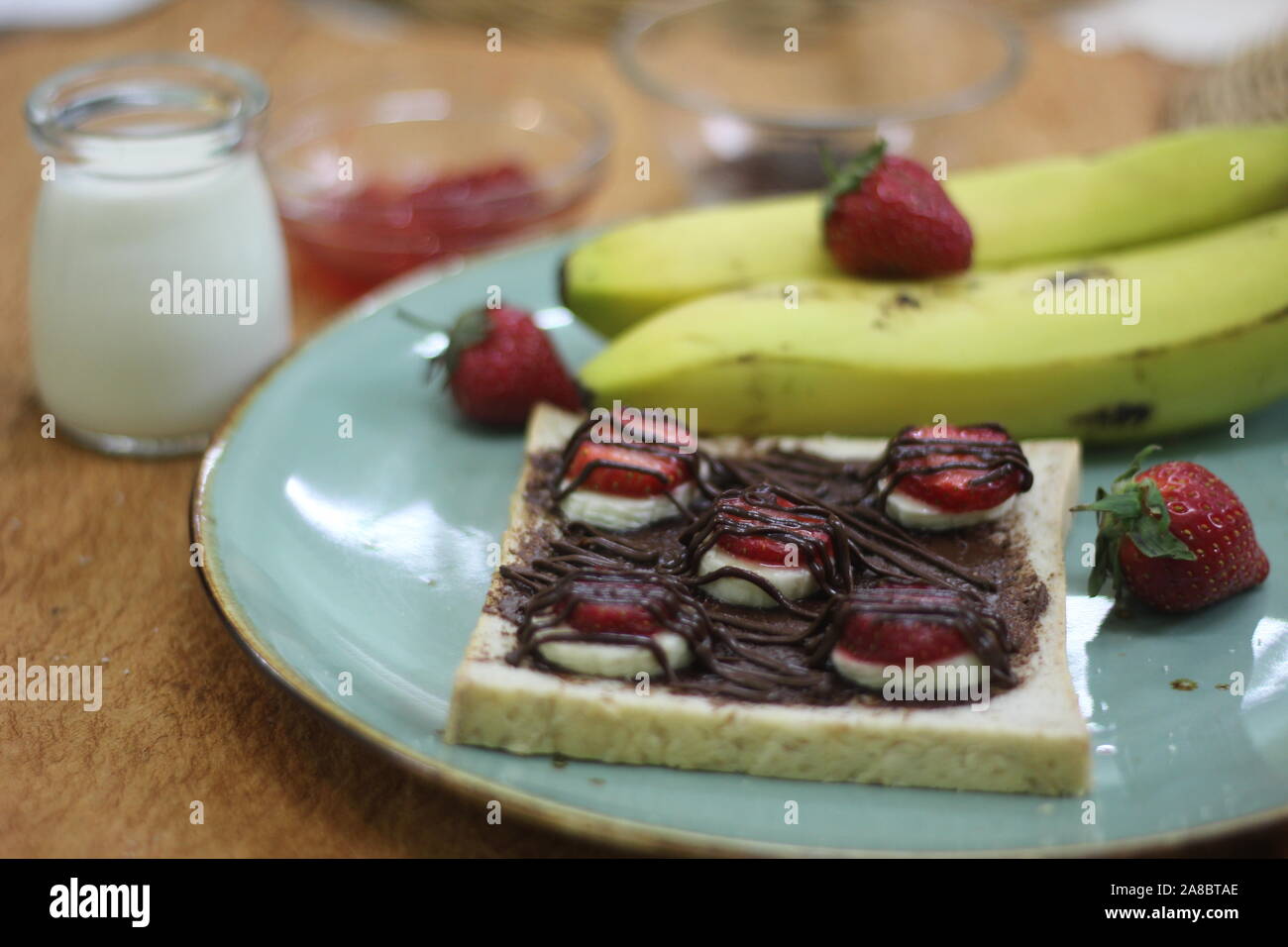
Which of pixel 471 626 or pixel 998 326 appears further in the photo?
pixel 998 326

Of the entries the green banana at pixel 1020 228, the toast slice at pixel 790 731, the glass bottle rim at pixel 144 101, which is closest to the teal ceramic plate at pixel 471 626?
the toast slice at pixel 790 731

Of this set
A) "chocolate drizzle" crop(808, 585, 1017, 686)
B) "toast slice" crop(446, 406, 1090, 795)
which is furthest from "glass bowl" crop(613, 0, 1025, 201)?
"toast slice" crop(446, 406, 1090, 795)

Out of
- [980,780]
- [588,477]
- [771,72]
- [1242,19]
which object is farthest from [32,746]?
[1242,19]

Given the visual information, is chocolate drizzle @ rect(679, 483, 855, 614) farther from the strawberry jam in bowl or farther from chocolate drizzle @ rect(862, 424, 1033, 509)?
the strawberry jam in bowl

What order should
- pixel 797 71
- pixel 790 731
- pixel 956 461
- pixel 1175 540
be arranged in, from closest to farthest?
1. pixel 790 731
2. pixel 1175 540
3. pixel 956 461
4. pixel 797 71

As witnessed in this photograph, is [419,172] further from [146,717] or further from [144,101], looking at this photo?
[146,717]

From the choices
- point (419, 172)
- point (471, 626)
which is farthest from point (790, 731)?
point (419, 172)

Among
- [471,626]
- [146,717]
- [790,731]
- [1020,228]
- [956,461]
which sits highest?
[1020,228]
